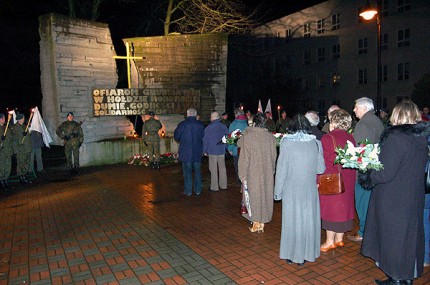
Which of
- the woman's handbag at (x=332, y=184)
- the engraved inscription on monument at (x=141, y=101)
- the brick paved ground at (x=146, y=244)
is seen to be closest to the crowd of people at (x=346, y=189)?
the woman's handbag at (x=332, y=184)

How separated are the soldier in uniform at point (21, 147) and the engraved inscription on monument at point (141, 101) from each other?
2.91m

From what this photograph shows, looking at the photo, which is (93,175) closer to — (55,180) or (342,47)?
(55,180)

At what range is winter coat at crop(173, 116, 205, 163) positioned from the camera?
8.71m

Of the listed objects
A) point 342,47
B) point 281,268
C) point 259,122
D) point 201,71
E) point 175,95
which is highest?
point 342,47

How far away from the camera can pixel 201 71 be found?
1484 cm

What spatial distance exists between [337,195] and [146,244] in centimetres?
306

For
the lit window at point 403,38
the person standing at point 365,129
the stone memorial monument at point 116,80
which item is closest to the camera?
the person standing at point 365,129

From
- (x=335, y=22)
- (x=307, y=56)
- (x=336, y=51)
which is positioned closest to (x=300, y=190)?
(x=336, y=51)

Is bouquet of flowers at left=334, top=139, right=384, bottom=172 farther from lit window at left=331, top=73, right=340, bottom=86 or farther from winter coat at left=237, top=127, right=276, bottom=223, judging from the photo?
lit window at left=331, top=73, right=340, bottom=86

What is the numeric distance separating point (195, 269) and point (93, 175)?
25.8 ft

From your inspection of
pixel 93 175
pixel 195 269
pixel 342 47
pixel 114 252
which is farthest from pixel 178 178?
pixel 342 47

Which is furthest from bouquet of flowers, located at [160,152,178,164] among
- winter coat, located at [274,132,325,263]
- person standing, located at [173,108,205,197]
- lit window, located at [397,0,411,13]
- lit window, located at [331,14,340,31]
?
lit window, located at [331,14,340,31]

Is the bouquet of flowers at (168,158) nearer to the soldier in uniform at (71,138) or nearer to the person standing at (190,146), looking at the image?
the soldier in uniform at (71,138)

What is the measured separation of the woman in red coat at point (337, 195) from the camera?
495 centimetres
